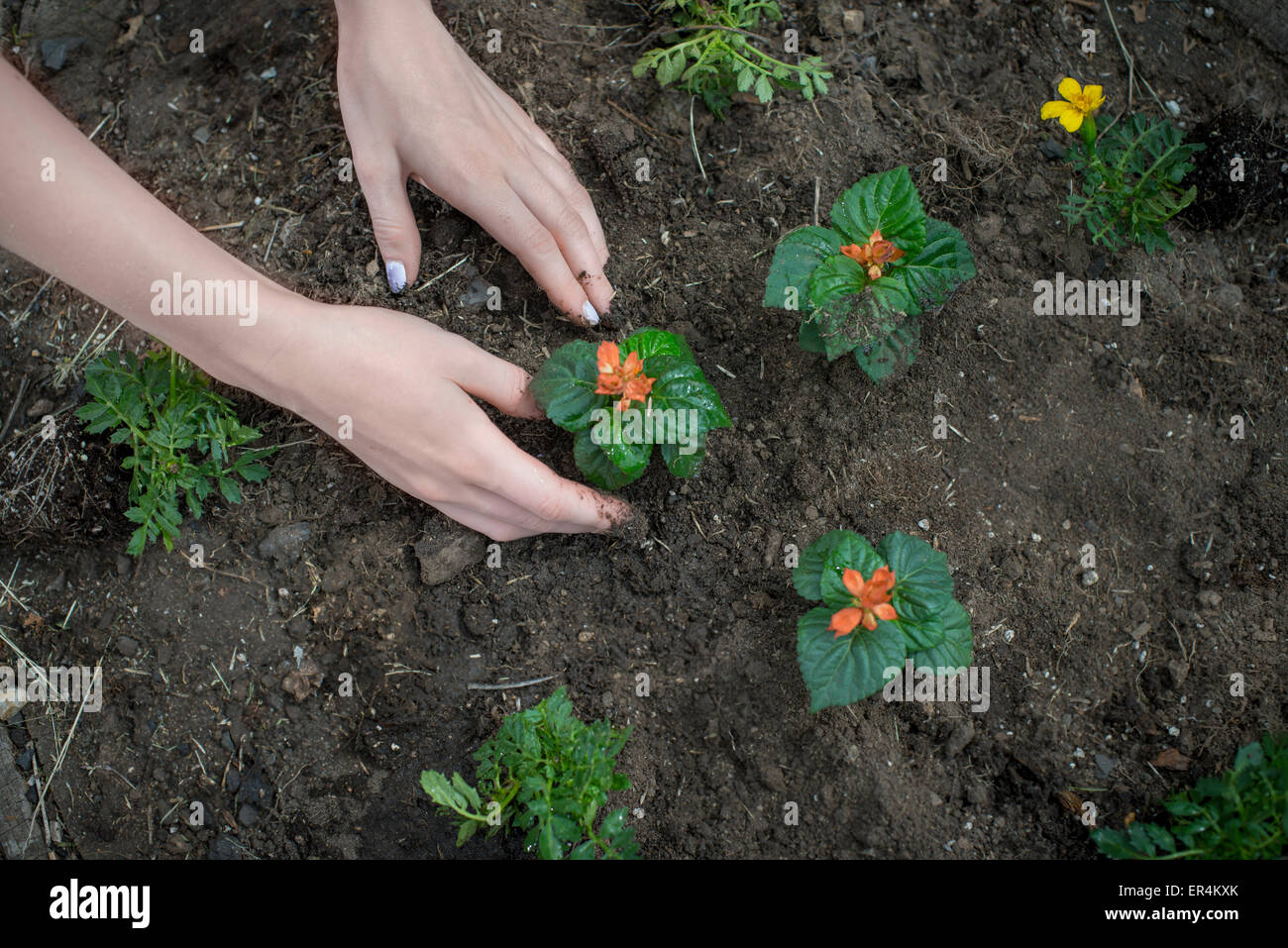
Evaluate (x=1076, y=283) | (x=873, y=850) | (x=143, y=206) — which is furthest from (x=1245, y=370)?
(x=143, y=206)

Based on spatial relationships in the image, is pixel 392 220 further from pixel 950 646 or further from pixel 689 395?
pixel 950 646

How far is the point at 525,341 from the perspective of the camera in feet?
8.76

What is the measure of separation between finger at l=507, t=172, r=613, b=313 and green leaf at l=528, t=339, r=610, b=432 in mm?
315

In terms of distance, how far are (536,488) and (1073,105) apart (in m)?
1.85

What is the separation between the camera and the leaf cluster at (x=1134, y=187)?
265cm

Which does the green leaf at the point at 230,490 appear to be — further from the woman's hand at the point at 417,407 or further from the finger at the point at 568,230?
the finger at the point at 568,230

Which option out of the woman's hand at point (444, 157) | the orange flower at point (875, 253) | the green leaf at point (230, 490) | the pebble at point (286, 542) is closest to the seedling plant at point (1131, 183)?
the orange flower at point (875, 253)

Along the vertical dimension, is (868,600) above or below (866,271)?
below

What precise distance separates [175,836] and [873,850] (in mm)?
1892

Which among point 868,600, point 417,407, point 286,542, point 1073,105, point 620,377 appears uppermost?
point 1073,105

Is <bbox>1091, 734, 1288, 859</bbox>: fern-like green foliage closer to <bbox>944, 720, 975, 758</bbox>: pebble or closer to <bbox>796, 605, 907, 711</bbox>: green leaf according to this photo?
<bbox>944, 720, 975, 758</bbox>: pebble

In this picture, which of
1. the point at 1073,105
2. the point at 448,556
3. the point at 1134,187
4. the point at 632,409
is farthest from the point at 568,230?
the point at 1134,187

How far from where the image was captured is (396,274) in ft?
8.73

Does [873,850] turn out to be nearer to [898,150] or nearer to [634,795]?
[634,795]
